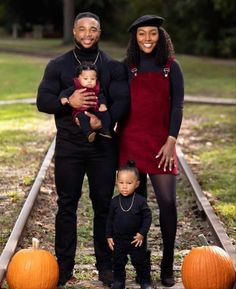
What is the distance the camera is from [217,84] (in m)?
28.1

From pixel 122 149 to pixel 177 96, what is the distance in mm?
592

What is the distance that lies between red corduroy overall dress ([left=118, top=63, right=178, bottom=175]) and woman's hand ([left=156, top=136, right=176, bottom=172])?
0.11ft

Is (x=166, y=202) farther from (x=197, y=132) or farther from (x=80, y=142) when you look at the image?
(x=197, y=132)

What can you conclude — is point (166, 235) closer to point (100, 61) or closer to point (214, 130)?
point (100, 61)

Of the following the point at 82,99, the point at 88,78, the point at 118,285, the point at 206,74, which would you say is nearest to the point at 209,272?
the point at 118,285

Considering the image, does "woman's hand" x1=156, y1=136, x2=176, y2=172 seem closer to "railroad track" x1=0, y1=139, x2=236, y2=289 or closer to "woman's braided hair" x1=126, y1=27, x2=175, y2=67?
"woman's braided hair" x1=126, y1=27, x2=175, y2=67

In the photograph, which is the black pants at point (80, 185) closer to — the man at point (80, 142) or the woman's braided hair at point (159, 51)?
the man at point (80, 142)

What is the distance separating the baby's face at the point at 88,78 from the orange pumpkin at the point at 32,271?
1.29 meters

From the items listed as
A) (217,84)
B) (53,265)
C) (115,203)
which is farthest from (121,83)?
(217,84)

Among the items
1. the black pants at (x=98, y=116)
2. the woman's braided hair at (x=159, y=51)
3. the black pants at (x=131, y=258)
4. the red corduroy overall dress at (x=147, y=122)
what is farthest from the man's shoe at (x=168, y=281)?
the woman's braided hair at (x=159, y=51)

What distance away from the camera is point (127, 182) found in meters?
5.80

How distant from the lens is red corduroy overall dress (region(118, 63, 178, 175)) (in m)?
6.03

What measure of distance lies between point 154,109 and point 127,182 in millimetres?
629

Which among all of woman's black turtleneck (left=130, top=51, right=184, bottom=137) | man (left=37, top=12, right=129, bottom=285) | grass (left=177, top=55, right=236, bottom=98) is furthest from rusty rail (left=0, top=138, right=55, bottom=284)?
grass (left=177, top=55, right=236, bottom=98)
